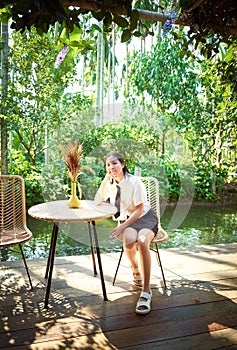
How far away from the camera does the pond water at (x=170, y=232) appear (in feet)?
14.4

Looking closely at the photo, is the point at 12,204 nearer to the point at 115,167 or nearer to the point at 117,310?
the point at 115,167

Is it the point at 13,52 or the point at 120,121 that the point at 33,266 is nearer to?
the point at 13,52

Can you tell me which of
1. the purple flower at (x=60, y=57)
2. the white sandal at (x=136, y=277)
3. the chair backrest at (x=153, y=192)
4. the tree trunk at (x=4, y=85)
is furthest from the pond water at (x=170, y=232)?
the purple flower at (x=60, y=57)

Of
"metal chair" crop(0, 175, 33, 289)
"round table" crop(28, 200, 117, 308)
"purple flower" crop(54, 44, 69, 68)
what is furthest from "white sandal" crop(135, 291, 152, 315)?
"purple flower" crop(54, 44, 69, 68)

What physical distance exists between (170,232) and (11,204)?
2.81 metres

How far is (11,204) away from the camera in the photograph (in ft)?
9.32

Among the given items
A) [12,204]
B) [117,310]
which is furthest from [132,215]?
[12,204]

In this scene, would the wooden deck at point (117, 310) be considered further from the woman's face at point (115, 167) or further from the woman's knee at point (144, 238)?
the woman's face at point (115, 167)

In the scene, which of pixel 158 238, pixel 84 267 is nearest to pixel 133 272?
pixel 158 238

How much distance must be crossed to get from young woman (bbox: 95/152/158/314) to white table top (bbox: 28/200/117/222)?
3.6 inches

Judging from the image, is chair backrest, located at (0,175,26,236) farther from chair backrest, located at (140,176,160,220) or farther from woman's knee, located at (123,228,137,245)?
chair backrest, located at (140,176,160,220)

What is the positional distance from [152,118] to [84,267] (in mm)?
4857

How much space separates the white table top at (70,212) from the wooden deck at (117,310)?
0.52 m

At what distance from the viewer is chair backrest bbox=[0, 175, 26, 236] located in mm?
2793
